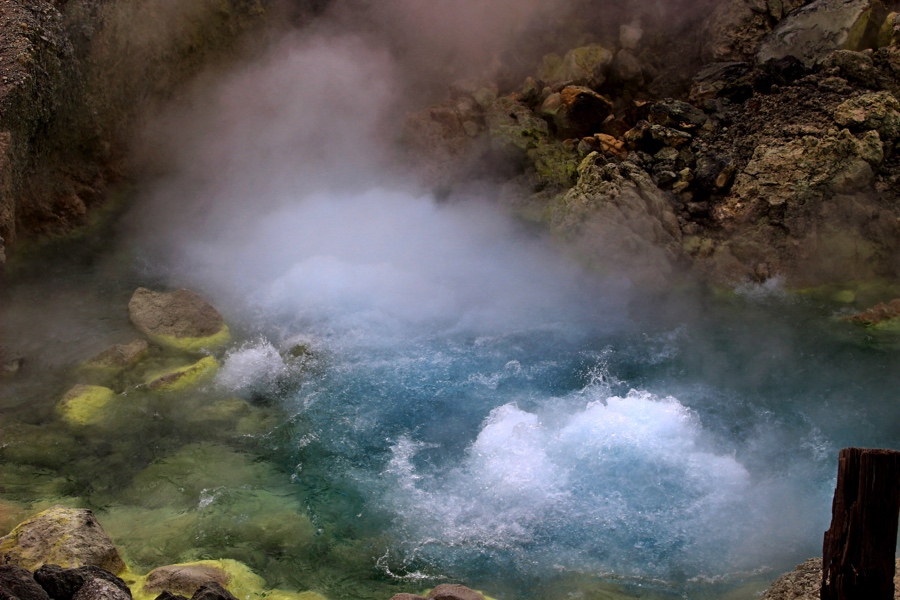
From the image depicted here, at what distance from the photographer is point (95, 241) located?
8.46 metres

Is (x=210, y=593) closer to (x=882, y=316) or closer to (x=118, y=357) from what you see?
(x=118, y=357)

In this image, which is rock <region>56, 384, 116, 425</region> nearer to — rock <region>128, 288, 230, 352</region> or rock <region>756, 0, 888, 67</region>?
rock <region>128, 288, 230, 352</region>

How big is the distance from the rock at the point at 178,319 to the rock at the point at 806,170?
5762mm

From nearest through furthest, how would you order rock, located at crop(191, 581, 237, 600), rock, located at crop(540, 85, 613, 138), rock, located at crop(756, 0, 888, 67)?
rock, located at crop(191, 581, 237, 600)
rock, located at crop(756, 0, 888, 67)
rock, located at crop(540, 85, 613, 138)

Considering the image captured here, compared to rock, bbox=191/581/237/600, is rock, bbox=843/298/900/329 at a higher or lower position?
higher

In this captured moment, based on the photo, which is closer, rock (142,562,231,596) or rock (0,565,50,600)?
rock (0,565,50,600)

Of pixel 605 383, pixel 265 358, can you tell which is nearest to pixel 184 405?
pixel 265 358

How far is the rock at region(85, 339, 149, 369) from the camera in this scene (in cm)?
666

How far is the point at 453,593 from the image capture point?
173 inches

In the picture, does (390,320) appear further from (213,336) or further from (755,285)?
(755,285)

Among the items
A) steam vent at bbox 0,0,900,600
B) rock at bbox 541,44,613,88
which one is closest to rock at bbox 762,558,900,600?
steam vent at bbox 0,0,900,600

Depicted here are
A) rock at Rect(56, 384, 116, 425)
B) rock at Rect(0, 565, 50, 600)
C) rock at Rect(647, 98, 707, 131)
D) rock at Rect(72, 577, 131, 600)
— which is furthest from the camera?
rock at Rect(647, 98, 707, 131)

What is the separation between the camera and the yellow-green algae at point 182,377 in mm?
6543

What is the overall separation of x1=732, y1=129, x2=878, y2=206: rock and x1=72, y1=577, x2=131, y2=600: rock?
7023mm
